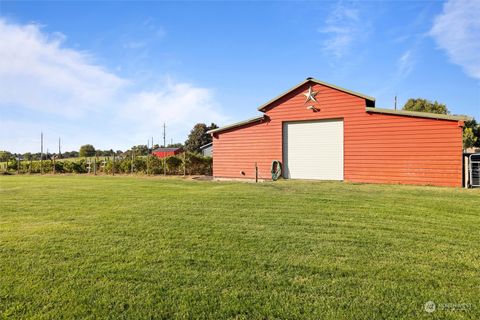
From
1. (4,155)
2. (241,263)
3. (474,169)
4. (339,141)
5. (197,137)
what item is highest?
(197,137)

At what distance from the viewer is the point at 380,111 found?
43.0 feet

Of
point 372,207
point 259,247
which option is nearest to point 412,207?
point 372,207

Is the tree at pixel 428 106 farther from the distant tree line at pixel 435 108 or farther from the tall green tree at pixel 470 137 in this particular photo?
the tall green tree at pixel 470 137

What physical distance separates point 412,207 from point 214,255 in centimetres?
522

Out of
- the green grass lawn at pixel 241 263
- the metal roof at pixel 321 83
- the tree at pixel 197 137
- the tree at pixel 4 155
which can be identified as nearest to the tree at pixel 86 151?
the tree at pixel 4 155

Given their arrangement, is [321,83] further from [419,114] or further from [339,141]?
[419,114]

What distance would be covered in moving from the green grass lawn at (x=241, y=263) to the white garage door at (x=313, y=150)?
7787 mm

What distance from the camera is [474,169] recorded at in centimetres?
1138

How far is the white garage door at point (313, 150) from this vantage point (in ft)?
47.5

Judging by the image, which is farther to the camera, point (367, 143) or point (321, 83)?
point (321, 83)

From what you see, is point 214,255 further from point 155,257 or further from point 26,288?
point 26,288

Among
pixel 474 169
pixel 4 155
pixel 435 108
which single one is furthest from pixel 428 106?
pixel 4 155

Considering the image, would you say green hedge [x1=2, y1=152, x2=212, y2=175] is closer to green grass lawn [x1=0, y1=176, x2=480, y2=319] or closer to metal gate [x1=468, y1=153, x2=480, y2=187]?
green grass lawn [x1=0, y1=176, x2=480, y2=319]

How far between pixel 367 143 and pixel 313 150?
2.54 m
